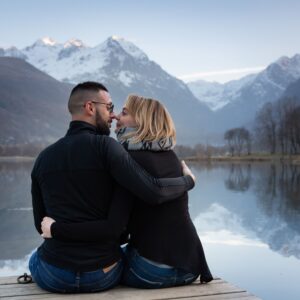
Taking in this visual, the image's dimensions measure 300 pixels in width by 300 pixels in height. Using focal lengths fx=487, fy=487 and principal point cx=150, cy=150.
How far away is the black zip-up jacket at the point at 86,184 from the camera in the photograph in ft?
8.92

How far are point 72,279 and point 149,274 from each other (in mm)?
463

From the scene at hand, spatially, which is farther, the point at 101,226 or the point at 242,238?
the point at 242,238

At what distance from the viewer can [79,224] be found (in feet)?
Result: 8.89

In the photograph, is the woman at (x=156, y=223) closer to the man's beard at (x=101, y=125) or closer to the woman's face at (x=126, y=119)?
the woman's face at (x=126, y=119)

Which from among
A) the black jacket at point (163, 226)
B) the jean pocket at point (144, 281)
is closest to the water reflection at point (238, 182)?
the black jacket at point (163, 226)

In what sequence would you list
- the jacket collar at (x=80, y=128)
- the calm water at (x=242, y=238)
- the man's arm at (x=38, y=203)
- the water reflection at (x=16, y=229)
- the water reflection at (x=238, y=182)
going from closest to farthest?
the jacket collar at (x=80, y=128) → the man's arm at (x=38, y=203) → the calm water at (x=242, y=238) → the water reflection at (x=16, y=229) → the water reflection at (x=238, y=182)

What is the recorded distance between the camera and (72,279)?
2.76 m

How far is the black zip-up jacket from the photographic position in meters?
2.72

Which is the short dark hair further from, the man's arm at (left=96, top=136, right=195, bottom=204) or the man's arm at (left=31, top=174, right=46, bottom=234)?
the man's arm at (left=31, top=174, right=46, bottom=234)

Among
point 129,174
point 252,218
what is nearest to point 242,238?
point 252,218

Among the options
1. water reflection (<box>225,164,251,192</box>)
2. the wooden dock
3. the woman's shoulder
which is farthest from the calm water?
water reflection (<box>225,164,251,192</box>)

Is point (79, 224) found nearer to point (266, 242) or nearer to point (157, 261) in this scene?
point (157, 261)

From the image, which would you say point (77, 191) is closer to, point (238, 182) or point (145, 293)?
point (145, 293)

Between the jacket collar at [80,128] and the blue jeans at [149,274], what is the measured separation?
31.1 inches
